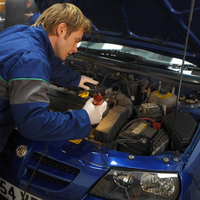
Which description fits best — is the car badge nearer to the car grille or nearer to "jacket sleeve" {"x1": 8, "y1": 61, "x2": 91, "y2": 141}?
the car grille

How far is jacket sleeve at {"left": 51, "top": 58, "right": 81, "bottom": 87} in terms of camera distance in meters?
1.64

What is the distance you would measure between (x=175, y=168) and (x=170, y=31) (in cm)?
120

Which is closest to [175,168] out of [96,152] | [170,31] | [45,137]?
[96,152]

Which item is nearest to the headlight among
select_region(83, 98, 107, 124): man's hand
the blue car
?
the blue car

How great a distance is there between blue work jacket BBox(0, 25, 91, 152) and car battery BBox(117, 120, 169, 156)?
0.31 metres

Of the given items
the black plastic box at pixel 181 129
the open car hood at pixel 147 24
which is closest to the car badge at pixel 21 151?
the black plastic box at pixel 181 129

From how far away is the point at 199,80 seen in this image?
1.70 meters

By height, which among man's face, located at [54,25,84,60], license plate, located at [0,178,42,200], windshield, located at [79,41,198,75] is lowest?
license plate, located at [0,178,42,200]

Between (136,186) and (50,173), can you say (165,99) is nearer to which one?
(136,186)

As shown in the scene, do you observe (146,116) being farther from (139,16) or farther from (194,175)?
(139,16)

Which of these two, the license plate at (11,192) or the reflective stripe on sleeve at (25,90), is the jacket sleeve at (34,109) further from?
the license plate at (11,192)

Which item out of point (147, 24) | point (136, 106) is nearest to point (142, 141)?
point (136, 106)

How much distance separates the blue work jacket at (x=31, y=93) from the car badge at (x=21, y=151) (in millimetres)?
230

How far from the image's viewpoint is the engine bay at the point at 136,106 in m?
1.29
